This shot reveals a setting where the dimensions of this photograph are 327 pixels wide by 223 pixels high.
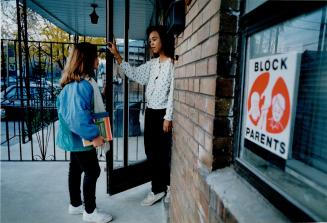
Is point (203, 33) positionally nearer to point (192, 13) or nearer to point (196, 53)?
point (196, 53)

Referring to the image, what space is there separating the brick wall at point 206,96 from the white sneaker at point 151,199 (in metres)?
1.16

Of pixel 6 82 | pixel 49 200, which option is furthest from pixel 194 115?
pixel 6 82

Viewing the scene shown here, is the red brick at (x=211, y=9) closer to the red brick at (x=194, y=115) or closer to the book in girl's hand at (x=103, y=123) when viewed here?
the red brick at (x=194, y=115)

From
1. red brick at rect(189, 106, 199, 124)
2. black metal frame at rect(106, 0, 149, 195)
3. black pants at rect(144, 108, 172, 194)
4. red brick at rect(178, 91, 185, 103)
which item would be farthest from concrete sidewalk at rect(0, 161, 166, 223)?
red brick at rect(189, 106, 199, 124)

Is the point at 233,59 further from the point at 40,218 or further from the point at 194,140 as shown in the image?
the point at 40,218

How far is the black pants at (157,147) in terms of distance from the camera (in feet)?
9.44

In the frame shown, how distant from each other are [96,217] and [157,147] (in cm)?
95

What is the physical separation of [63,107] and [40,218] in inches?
50.4

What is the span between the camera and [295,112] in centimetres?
79

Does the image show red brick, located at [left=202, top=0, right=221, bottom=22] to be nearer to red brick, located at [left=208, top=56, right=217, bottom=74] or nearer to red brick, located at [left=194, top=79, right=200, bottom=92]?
red brick, located at [left=208, top=56, right=217, bottom=74]

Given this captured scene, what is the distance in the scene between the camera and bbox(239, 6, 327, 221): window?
0.70m

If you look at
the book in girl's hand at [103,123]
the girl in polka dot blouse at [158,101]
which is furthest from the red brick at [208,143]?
the book in girl's hand at [103,123]

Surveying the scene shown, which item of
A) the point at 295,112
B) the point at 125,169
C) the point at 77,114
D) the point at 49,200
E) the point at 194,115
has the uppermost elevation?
the point at 295,112

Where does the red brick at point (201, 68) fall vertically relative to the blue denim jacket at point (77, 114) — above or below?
above
